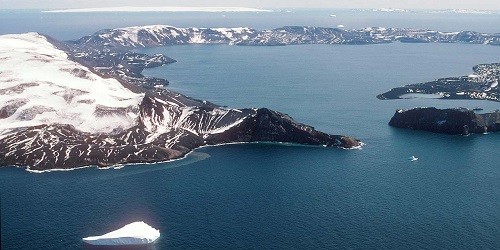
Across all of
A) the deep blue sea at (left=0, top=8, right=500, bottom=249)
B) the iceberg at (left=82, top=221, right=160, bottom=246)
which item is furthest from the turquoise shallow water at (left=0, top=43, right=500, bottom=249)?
the iceberg at (left=82, top=221, right=160, bottom=246)

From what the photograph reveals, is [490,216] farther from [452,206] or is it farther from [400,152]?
[400,152]

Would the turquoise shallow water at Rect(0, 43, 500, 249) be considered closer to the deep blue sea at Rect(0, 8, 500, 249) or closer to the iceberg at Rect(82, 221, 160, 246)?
the deep blue sea at Rect(0, 8, 500, 249)

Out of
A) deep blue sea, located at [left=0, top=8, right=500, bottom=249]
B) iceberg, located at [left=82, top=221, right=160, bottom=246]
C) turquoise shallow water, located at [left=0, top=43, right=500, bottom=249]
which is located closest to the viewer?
iceberg, located at [left=82, top=221, right=160, bottom=246]

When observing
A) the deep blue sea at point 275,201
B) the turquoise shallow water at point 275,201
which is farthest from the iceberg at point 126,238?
the turquoise shallow water at point 275,201

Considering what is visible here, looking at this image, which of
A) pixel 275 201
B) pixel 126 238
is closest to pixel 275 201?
pixel 275 201

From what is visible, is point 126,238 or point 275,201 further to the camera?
point 275,201

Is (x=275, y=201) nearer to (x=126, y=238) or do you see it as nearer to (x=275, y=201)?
(x=275, y=201)

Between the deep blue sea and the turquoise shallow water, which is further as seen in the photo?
the turquoise shallow water

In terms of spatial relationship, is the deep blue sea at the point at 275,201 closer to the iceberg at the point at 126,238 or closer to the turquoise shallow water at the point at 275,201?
the turquoise shallow water at the point at 275,201
